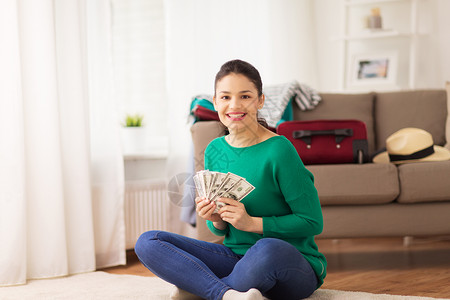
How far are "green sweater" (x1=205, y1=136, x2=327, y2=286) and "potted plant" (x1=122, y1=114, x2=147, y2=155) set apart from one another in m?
1.68

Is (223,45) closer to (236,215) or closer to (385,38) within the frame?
(385,38)

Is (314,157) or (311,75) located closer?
(314,157)

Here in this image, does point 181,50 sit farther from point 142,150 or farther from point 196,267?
point 196,267

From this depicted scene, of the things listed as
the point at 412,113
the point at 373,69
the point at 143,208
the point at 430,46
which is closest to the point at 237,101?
the point at 143,208

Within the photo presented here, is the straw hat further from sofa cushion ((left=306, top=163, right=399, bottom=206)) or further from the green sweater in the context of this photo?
the green sweater

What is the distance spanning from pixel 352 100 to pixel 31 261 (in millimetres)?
1941

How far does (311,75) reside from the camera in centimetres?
418

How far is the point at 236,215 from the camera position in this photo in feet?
5.13

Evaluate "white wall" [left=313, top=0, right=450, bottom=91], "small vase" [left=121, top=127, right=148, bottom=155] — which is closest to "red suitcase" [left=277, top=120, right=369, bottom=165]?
"small vase" [left=121, top=127, right=148, bottom=155]

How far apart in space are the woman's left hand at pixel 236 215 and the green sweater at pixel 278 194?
5cm

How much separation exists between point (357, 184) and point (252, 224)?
35.8 inches

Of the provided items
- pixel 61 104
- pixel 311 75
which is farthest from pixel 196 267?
pixel 311 75

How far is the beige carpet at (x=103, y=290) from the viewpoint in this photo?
74.3 inches

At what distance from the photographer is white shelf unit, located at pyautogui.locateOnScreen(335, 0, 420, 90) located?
389 cm
